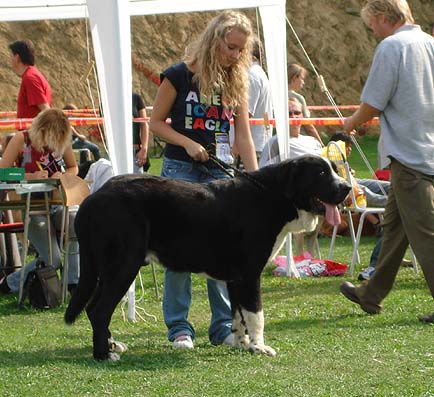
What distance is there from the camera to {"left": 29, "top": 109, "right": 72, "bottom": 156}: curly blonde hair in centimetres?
853

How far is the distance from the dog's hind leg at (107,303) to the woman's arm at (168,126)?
0.83m

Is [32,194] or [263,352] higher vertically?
[32,194]

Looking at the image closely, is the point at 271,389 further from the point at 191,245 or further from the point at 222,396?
the point at 191,245

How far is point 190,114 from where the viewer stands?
605 cm

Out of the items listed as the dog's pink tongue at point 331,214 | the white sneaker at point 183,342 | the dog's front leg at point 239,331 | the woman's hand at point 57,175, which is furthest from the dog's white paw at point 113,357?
the woman's hand at point 57,175

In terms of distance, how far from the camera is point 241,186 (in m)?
5.71

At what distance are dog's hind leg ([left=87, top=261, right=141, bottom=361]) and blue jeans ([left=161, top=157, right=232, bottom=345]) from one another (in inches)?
22.4

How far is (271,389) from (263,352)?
0.97 meters

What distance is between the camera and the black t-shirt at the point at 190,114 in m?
6.01

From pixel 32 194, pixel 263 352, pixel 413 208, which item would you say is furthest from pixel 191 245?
pixel 32 194

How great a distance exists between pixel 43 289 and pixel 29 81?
3.58 metres

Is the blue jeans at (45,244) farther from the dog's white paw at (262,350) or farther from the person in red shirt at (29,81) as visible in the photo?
the dog's white paw at (262,350)

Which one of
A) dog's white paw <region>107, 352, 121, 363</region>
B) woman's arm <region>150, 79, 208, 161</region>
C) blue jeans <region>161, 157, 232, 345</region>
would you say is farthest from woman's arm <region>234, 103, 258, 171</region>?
dog's white paw <region>107, 352, 121, 363</region>

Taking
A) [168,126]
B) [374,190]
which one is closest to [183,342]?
[168,126]
